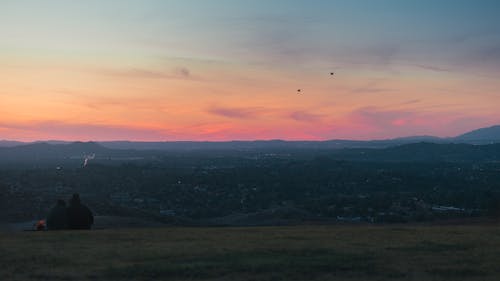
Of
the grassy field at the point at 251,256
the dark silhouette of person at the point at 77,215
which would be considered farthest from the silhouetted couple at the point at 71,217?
the grassy field at the point at 251,256

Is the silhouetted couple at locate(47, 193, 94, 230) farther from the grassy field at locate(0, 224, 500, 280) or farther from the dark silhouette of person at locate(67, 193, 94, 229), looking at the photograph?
the grassy field at locate(0, 224, 500, 280)

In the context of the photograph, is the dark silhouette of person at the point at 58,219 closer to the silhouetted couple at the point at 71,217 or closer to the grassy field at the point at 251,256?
the silhouetted couple at the point at 71,217

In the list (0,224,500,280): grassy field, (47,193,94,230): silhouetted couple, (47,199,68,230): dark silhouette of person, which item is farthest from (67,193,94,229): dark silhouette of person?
(0,224,500,280): grassy field

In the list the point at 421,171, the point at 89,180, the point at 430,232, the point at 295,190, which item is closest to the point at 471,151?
the point at 421,171

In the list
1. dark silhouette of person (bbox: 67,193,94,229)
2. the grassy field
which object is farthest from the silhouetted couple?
the grassy field

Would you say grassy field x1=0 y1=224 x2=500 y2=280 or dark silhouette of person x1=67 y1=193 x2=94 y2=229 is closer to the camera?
grassy field x1=0 y1=224 x2=500 y2=280

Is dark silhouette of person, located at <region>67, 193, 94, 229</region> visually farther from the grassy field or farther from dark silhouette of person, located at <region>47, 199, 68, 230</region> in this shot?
the grassy field

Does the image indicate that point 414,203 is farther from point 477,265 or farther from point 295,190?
point 477,265
